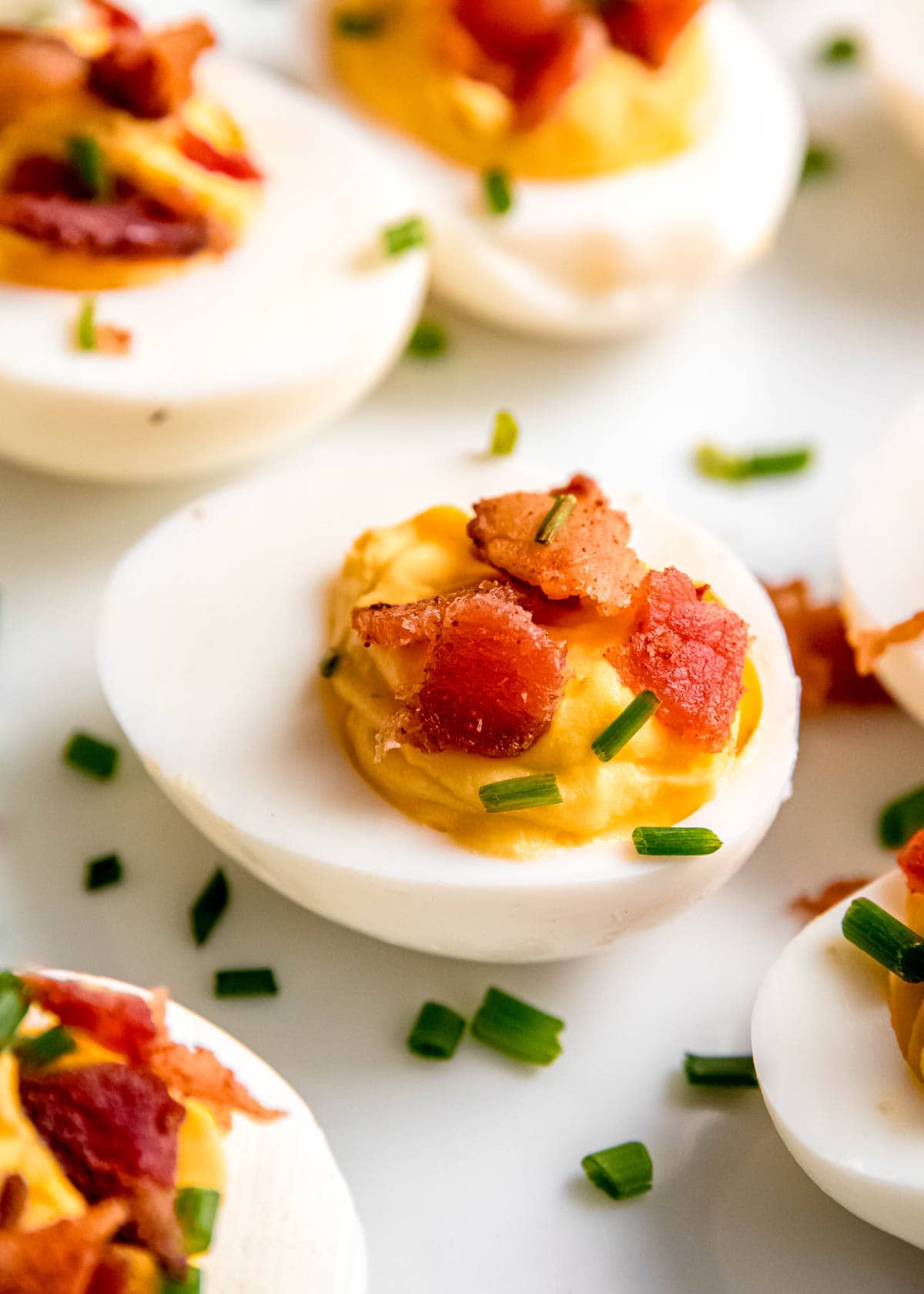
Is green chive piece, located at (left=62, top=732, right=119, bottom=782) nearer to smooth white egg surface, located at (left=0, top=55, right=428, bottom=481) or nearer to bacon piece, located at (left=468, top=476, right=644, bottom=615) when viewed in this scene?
smooth white egg surface, located at (left=0, top=55, right=428, bottom=481)

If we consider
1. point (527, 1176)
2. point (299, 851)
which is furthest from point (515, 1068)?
point (299, 851)

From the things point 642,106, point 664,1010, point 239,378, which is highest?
point 642,106

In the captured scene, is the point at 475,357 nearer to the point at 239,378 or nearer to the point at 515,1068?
the point at 239,378

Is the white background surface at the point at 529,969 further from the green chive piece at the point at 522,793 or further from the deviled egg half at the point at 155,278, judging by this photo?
the green chive piece at the point at 522,793

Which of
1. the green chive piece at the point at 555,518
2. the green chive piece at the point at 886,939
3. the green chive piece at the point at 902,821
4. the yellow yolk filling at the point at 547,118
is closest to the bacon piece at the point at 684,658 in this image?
the green chive piece at the point at 555,518

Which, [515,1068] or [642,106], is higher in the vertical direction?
[642,106]
